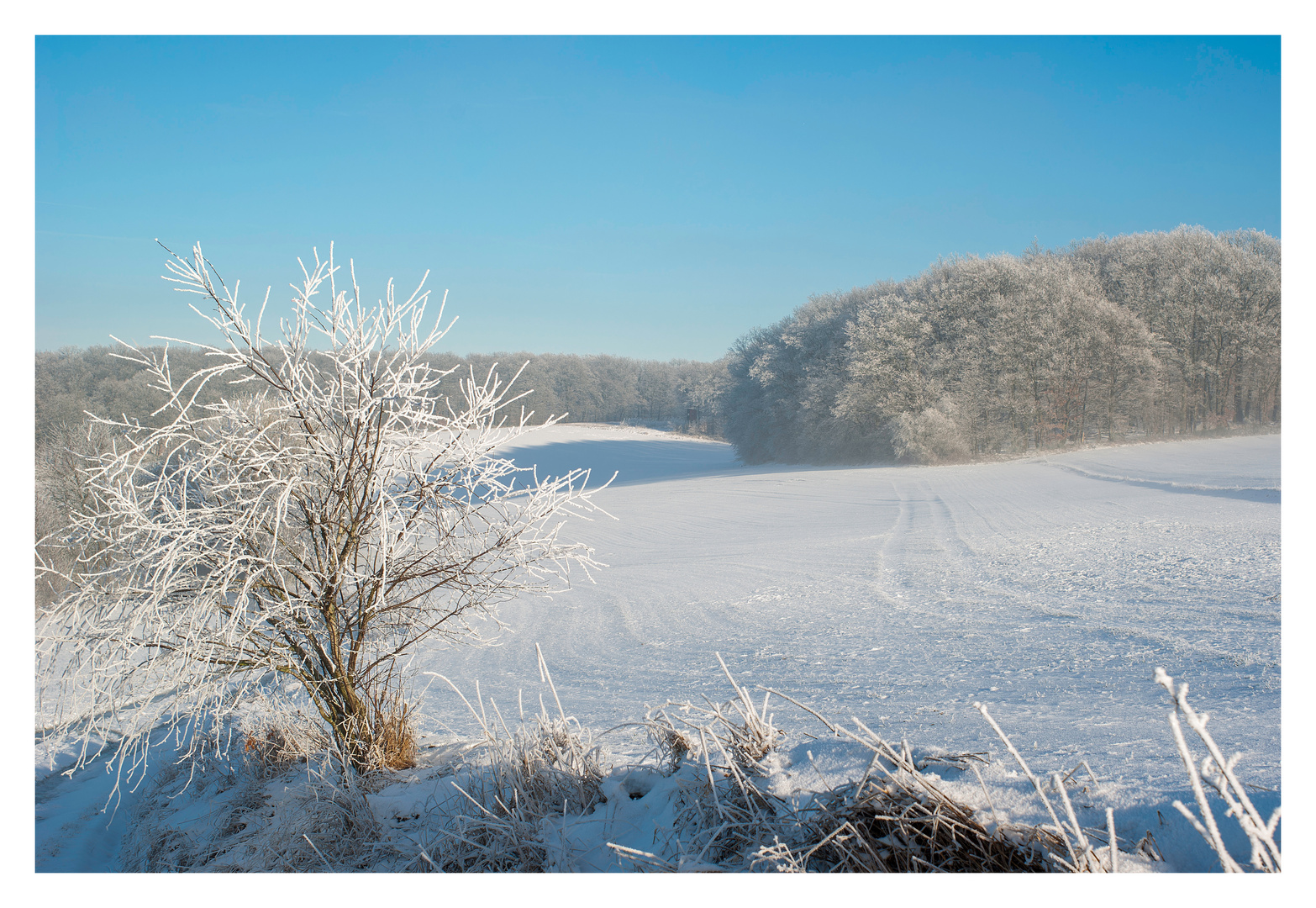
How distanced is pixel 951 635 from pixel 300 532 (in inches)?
206

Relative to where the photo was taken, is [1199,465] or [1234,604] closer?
[1234,604]

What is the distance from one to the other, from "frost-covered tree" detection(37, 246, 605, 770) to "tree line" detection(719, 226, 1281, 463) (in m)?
21.8

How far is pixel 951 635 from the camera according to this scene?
577 centimetres

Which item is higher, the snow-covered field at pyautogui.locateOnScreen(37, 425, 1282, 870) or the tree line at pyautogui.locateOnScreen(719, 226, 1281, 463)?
the tree line at pyautogui.locateOnScreen(719, 226, 1281, 463)

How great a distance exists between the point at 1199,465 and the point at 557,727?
1877 centimetres

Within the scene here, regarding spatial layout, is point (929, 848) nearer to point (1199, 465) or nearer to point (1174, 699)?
point (1174, 699)

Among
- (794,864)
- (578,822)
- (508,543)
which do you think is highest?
(508,543)

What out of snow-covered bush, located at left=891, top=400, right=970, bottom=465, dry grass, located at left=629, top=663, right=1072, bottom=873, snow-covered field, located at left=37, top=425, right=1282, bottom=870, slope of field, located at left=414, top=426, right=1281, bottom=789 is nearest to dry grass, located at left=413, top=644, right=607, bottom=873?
snow-covered field, located at left=37, top=425, right=1282, bottom=870

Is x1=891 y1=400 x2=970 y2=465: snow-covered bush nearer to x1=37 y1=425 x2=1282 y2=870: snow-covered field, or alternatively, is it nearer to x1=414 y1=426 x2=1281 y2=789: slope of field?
x1=414 y1=426 x2=1281 y2=789: slope of field

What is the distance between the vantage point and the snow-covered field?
9.75 feet

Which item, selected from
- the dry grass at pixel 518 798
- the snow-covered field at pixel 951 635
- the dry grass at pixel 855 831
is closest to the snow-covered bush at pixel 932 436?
the snow-covered field at pixel 951 635

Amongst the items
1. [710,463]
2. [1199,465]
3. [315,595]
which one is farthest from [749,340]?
[315,595]
